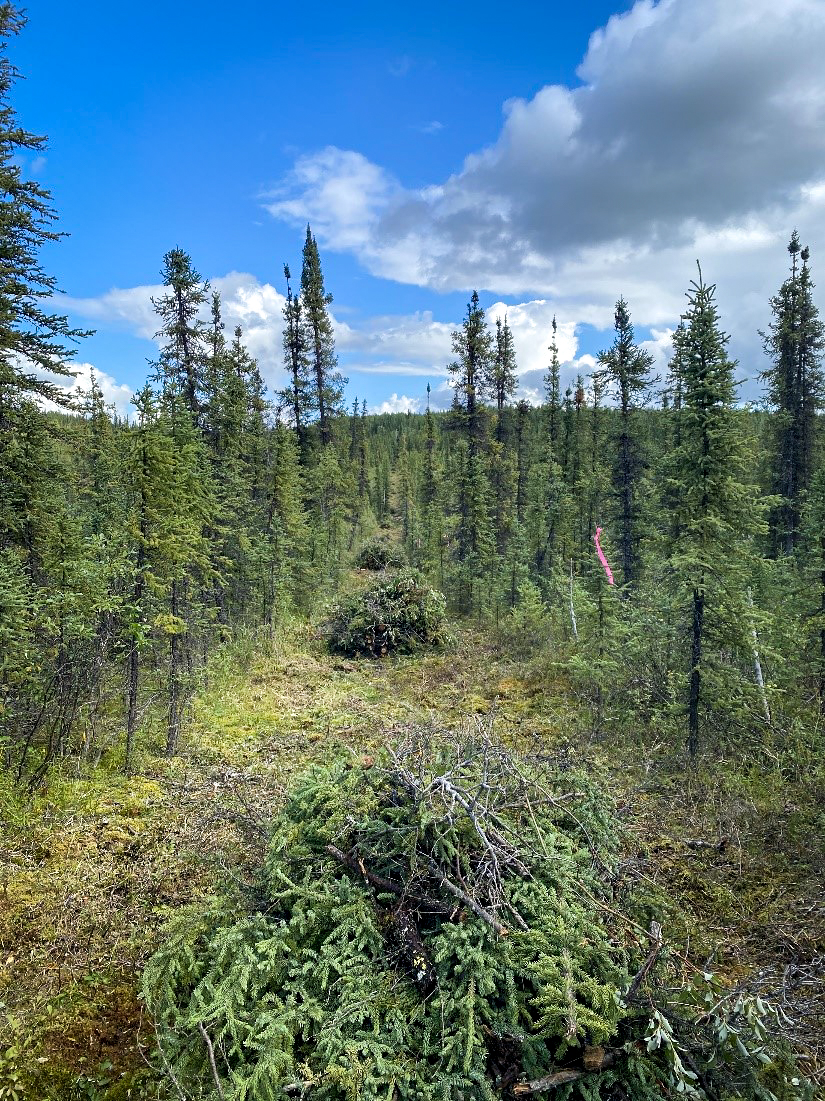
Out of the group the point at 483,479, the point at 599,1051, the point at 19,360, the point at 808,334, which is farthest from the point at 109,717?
the point at 808,334

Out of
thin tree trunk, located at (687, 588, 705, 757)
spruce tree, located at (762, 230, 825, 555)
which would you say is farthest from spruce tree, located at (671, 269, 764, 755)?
spruce tree, located at (762, 230, 825, 555)

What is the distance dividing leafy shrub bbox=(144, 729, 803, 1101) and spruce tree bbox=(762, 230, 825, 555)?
2525 cm

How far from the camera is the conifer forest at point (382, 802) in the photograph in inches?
126

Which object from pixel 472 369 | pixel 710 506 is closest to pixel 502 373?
pixel 472 369

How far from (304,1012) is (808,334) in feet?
102

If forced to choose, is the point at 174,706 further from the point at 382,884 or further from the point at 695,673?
the point at 695,673

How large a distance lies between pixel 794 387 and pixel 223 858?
97.5 feet

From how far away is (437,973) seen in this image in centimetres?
351

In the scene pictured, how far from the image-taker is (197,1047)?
3514 mm

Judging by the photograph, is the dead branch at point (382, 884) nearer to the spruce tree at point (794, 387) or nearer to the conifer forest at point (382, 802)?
the conifer forest at point (382, 802)

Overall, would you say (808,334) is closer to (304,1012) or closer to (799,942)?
(799,942)

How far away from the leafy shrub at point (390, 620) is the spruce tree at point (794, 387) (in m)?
17.2

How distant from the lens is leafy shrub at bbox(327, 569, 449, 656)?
16000mm

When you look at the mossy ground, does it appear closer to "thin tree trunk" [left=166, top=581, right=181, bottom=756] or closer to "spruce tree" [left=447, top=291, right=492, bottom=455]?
"thin tree trunk" [left=166, top=581, right=181, bottom=756]
